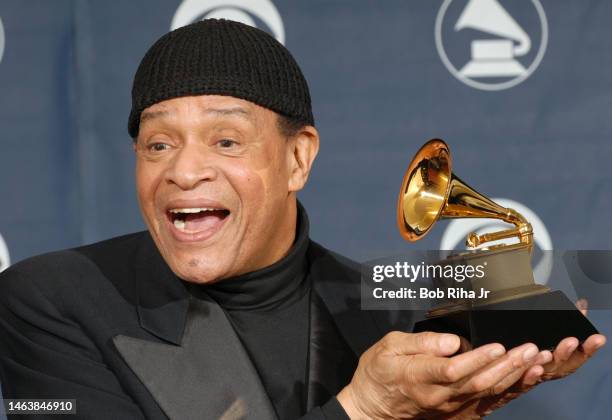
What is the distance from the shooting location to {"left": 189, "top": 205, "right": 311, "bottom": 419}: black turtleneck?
84.1 inches

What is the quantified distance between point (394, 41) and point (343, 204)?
0.46 meters

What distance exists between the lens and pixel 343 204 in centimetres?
285

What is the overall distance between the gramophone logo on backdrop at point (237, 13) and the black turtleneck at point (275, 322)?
0.79m

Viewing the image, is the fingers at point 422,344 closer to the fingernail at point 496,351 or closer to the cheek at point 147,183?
the fingernail at point 496,351

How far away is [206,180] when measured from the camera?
197cm

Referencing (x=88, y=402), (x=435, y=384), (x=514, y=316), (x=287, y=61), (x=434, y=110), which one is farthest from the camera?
(x=434, y=110)

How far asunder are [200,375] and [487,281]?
0.57m

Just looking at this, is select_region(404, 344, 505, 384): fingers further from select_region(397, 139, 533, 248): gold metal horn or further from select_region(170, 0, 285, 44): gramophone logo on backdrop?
select_region(170, 0, 285, 44): gramophone logo on backdrop

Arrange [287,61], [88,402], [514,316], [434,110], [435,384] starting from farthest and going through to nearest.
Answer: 1. [434,110]
2. [287,61]
3. [88,402]
4. [514,316]
5. [435,384]

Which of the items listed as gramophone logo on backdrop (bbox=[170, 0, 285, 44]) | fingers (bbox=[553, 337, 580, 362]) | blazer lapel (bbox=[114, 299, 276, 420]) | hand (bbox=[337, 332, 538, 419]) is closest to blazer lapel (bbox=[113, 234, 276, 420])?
blazer lapel (bbox=[114, 299, 276, 420])

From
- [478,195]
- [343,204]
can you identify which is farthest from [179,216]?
[343,204]

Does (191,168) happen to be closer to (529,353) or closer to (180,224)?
(180,224)

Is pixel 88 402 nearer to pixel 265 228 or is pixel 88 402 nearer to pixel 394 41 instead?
pixel 265 228

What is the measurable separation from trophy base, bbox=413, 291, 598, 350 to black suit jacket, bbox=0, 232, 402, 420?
0.31 metres
